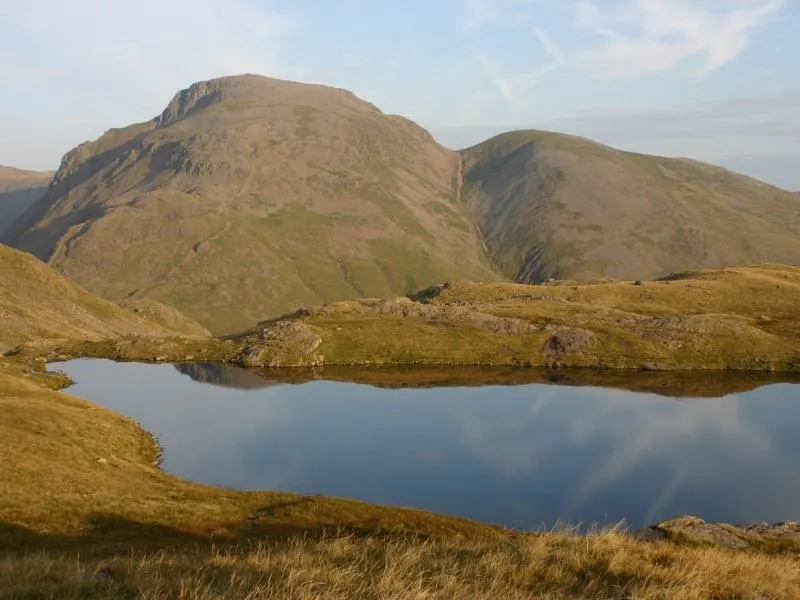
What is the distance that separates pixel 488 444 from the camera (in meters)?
80.3

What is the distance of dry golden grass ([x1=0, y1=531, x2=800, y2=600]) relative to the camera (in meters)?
12.2

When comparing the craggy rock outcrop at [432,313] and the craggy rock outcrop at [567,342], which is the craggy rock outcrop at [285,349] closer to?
the craggy rock outcrop at [432,313]

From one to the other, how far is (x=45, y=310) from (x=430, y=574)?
7050 inches

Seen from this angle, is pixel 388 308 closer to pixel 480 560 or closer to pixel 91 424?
pixel 91 424

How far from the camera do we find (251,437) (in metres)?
83.2

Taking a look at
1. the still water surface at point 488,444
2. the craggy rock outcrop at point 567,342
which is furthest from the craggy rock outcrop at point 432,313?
the still water surface at point 488,444

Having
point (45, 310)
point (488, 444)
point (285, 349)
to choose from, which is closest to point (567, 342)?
point (285, 349)

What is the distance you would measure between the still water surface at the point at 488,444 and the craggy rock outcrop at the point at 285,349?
9.58 meters

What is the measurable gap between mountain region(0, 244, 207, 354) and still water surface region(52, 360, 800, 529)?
118 feet

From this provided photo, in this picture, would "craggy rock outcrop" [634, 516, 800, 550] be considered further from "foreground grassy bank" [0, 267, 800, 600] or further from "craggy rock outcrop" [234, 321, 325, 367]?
"craggy rock outcrop" [234, 321, 325, 367]

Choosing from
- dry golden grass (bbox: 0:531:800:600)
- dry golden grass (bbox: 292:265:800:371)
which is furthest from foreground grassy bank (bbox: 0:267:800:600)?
dry golden grass (bbox: 292:265:800:371)

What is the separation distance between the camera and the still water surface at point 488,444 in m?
61.3

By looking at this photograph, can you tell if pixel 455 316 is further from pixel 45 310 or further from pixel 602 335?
pixel 45 310

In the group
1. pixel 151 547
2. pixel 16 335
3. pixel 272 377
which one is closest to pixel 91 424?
pixel 151 547
